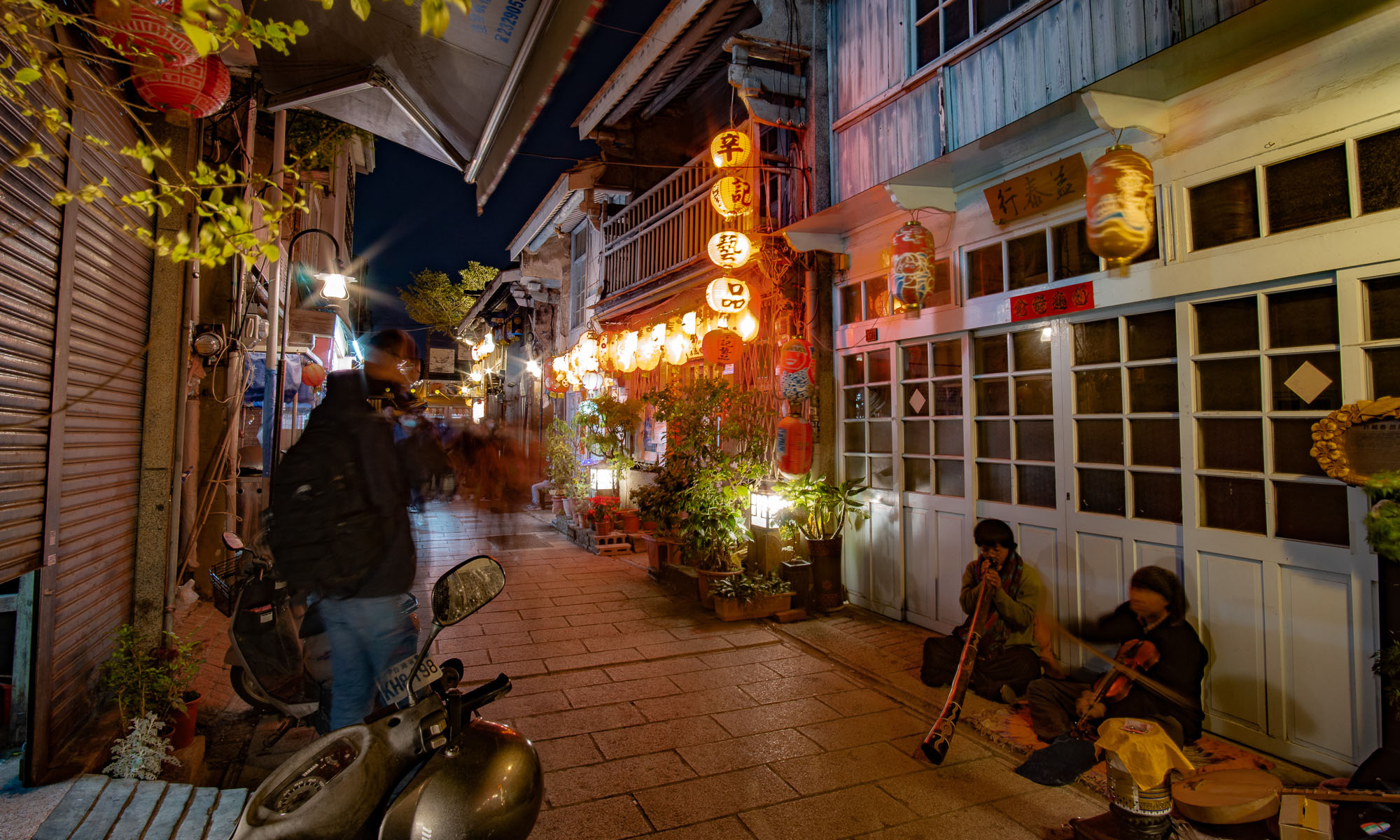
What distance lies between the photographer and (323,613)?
10.3ft

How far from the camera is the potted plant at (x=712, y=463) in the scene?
362 inches

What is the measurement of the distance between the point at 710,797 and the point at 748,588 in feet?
14.0

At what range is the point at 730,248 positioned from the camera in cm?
934

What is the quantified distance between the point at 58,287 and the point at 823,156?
8527 millimetres

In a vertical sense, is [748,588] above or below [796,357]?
below

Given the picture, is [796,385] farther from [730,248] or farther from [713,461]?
[730,248]

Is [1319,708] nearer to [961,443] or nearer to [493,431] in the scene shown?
[961,443]

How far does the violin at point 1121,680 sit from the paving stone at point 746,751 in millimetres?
1965

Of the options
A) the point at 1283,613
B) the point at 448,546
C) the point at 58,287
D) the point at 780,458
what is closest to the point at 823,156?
the point at 780,458

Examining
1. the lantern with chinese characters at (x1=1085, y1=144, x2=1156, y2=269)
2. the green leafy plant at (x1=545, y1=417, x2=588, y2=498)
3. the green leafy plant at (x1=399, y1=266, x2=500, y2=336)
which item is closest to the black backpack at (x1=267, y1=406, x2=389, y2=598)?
the lantern with chinese characters at (x1=1085, y1=144, x2=1156, y2=269)

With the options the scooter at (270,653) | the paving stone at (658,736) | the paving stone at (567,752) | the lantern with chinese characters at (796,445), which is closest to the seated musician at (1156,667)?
the paving stone at (658,736)

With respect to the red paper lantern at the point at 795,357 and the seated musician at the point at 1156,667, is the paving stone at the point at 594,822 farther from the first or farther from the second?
the red paper lantern at the point at 795,357

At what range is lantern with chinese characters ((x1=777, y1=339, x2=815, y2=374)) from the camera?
895cm

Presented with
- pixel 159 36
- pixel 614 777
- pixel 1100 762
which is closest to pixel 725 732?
pixel 614 777
